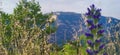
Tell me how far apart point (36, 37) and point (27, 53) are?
0.58 meters

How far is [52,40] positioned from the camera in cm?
686

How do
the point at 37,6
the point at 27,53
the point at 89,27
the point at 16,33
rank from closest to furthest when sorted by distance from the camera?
the point at 27,53 → the point at 89,27 → the point at 16,33 → the point at 37,6

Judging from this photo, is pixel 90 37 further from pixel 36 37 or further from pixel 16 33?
pixel 16 33

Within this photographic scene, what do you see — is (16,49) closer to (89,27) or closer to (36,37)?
(36,37)

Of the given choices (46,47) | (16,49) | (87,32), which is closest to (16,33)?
(16,49)

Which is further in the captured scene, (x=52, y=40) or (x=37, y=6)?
(x=37, y=6)

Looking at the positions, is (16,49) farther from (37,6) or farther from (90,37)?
(37,6)

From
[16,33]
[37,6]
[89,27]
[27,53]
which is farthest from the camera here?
[37,6]

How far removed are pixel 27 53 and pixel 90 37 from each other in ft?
4.00

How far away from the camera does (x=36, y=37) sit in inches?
249

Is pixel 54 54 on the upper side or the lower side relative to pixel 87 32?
lower

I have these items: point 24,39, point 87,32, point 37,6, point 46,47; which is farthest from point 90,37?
point 37,6

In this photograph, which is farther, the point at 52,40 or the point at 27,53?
the point at 52,40

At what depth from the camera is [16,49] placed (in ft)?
21.1
